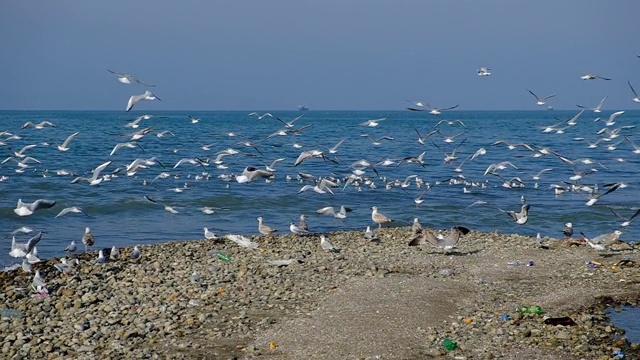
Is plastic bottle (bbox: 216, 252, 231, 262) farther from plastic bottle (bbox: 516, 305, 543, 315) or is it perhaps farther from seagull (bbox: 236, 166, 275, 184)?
plastic bottle (bbox: 516, 305, 543, 315)

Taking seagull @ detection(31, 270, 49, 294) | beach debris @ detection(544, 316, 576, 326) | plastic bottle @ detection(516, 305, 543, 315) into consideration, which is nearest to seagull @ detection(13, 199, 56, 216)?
seagull @ detection(31, 270, 49, 294)

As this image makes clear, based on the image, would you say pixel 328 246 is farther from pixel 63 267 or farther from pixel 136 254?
pixel 63 267

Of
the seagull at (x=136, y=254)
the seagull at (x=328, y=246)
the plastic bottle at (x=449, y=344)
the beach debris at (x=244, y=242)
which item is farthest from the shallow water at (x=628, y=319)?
the seagull at (x=136, y=254)

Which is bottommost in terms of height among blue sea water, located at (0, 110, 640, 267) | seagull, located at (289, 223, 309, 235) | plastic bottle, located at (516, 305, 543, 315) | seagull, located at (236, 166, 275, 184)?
blue sea water, located at (0, 110, 640, 267)

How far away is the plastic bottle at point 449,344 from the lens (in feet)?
31.6

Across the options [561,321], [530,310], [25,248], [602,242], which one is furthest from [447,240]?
[25,248]

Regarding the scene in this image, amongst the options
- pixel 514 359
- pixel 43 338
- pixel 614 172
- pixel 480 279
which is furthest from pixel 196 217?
pixel 614 172

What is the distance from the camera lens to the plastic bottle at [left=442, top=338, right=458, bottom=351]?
Answer: 964cm

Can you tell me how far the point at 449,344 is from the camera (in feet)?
31.9

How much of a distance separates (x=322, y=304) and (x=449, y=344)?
7.25ft

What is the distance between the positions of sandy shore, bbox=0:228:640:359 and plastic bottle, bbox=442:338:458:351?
0.27 ft

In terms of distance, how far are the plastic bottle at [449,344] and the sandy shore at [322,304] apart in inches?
3.3

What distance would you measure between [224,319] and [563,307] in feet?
15.0

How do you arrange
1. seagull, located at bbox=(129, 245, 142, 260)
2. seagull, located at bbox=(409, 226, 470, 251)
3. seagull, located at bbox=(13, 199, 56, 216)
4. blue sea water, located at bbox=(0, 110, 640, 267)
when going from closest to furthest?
seagull, located at bbox=(129, 245, 142, 260)
seagull, located at bbox=(409, 226, 470, 251)
seagull, located at bbox=(13, 199, 56, 216)
blue sea water, located at bbox=(0, 110, 640, 267)
